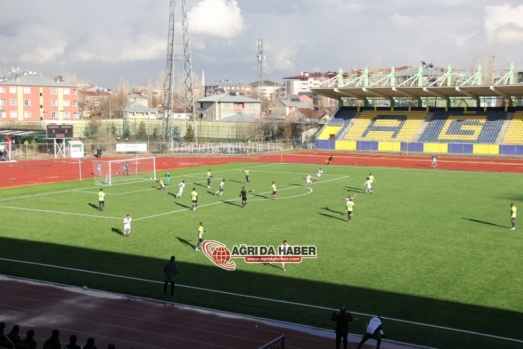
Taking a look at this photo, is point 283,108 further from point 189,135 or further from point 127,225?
point 127,225

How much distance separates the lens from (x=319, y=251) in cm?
2495

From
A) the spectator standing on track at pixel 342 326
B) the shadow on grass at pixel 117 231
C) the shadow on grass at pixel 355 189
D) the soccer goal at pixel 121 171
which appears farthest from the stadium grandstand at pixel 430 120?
the spectator standing on track at pixel 342 326

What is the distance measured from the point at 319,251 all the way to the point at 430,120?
6095 centimetres

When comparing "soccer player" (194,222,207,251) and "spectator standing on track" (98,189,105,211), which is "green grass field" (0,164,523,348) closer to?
"soccer player" (194,222,207,251)

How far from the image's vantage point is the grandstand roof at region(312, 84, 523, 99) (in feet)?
236

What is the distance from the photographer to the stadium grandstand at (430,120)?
73.4m

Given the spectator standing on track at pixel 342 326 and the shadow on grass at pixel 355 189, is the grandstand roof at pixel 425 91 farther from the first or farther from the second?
the spectator standing on track at pixel 342 326

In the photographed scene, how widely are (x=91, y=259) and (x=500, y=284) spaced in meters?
15.9

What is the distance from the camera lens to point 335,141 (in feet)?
273

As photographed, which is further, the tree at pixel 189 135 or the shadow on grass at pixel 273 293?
the tree at pixel 189 135

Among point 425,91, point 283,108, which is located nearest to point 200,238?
point 425,91

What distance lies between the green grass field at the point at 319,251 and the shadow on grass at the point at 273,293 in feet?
0.19

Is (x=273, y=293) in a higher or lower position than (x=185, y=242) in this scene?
lower

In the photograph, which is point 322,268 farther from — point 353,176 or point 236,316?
point 353,176
